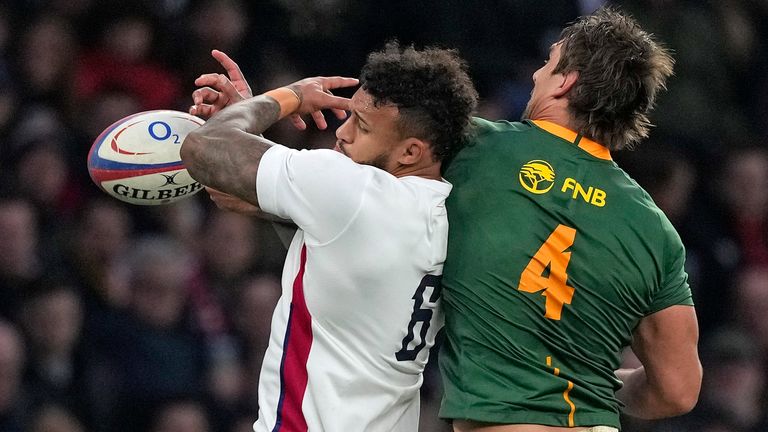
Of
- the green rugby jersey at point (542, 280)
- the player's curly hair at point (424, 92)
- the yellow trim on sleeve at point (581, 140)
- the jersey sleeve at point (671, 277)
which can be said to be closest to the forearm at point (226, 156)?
the player's curly hair at point (424, 92)

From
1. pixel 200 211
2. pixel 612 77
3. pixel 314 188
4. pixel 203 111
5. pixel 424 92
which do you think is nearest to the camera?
pixel 314 188

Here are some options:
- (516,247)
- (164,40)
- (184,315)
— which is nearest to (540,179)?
(516,247)

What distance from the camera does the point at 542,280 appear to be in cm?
324

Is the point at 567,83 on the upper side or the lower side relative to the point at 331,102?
upper

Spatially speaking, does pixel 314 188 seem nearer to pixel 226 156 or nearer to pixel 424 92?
pixel 226 156

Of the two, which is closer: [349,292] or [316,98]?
[349,292]

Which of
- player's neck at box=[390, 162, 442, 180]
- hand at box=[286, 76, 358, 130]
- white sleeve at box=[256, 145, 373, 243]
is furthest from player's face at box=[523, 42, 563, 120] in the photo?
white sleeve at box=[256, 145, 373, 243]

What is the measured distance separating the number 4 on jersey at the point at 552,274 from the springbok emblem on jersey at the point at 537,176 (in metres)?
0.14

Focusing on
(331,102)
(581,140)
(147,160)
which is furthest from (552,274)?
(147,160)

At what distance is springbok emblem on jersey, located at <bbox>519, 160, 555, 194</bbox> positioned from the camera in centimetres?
329

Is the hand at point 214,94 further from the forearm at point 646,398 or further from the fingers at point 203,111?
the forearm at point 646,398

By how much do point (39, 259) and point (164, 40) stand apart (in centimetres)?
127

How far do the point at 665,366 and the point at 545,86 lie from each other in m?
0.88

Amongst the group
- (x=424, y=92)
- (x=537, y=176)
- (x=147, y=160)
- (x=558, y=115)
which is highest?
(x=424, y=92)
